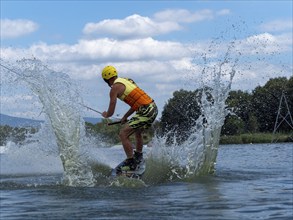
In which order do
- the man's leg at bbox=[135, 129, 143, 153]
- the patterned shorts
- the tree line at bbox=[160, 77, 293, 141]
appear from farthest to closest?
the tree line at bbox=[160, 77, 293, 141] < the man's leg at bbox=[135, 129, 143, 153] < the patterned shorts

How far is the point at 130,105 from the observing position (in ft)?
41.1

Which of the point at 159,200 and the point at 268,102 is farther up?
the point at 268,102

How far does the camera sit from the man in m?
12.3

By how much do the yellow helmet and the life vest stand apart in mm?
153

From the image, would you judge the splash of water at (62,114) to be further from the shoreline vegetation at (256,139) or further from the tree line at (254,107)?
the tree line at (254,107)

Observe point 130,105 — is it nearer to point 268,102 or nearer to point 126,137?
point 126,137

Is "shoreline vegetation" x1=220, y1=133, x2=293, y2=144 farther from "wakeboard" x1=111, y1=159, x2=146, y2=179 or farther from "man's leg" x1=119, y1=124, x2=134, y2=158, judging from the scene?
"man's leg" x1=119, y1=124, x2=134, y2=158

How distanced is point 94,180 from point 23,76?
10.1 ft

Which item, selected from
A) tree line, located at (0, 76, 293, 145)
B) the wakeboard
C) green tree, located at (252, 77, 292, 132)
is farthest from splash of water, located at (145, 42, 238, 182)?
green tree, located at (252, 77, 292, 132)

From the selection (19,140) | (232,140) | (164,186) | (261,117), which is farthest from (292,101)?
(164,186)

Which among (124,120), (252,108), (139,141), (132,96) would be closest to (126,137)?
(139,141)

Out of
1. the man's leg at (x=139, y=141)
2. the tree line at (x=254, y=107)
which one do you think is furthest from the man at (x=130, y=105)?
the tree line at (x=254, y=107)

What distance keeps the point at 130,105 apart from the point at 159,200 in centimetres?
385

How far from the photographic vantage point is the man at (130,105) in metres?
12.3
